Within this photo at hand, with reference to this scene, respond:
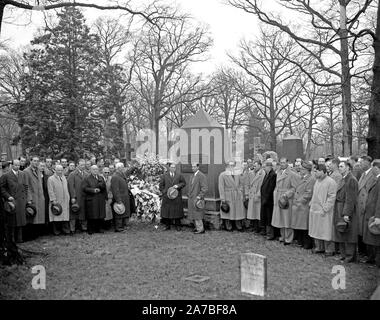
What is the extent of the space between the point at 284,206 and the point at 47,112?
581 inches

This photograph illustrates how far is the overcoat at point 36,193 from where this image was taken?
10.2 m

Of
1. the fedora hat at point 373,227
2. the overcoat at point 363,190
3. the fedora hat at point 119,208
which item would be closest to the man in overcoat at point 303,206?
the overcoat at point 363,190

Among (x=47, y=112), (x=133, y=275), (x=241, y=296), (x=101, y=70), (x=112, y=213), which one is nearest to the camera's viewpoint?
(x=241, y=296)

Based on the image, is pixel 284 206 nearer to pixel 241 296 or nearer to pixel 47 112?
pixel 241 296

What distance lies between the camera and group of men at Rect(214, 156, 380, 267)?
781 cm

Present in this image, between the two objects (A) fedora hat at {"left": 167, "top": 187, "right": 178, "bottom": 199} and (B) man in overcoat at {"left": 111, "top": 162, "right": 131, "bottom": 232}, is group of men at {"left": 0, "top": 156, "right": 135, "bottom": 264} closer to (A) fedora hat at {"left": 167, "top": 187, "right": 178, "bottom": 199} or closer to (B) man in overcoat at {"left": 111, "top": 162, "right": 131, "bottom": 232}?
(B) man in overcoat at {"left": 111, "top": 162, "right": 131, "bottom": 232}

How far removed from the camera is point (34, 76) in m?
20.8

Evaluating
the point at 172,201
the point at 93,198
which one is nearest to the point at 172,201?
the point at 172,201

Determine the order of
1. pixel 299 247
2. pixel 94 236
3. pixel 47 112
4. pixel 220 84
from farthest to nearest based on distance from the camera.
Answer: pixel 220 84
pixel 47 112
pixel 94 236
pixel 299 247

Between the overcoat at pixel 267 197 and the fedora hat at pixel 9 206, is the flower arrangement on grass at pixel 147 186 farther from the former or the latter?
the fedora hat at pixel 9 206

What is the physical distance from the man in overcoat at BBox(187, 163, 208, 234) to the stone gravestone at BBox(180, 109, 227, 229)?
0.77 m

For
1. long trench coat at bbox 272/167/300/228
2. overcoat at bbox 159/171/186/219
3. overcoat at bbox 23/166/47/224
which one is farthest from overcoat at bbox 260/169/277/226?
overcoat at bbox 23/166/47/224

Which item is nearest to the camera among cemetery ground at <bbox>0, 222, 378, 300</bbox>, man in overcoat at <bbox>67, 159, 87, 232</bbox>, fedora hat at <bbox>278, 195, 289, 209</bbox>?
cemetery ground at <bbox>0, 222, 378, 300</bbox>

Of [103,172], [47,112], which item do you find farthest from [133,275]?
[47,112]
